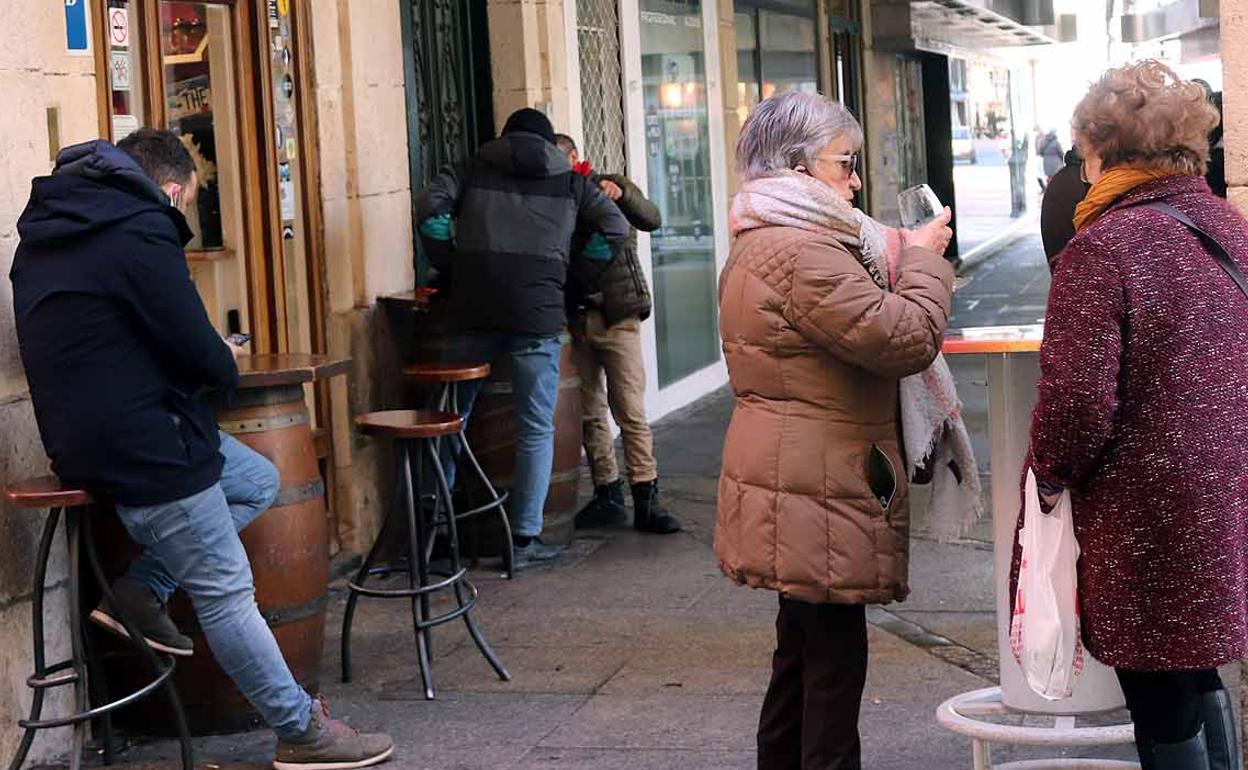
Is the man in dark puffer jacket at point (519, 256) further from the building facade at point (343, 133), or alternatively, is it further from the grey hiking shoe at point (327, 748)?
the grey hiking shoe at point (327, 748)

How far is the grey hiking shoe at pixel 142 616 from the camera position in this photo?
16.1ft

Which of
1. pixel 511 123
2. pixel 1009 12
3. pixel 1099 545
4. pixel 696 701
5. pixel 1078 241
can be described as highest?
pixel 1009 12

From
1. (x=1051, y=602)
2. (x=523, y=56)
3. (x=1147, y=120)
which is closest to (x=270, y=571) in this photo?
(x=1051, y=602)

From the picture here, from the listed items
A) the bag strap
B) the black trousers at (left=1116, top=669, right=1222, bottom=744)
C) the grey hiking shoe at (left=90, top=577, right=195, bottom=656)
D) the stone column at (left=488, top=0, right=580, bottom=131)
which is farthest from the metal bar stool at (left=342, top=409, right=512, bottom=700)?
the stone column at (left=488, top=0, right=580, bottom=131)

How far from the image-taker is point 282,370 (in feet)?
17.4

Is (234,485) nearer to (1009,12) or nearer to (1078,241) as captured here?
(1078,241)

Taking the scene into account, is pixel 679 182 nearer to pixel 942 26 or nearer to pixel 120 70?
pixel 120 70

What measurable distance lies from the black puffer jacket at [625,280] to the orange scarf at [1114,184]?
4264mm

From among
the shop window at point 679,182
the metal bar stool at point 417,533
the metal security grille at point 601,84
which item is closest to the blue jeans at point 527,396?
the metal bar stool at point 417,533

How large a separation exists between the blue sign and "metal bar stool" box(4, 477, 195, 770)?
1.49 meters

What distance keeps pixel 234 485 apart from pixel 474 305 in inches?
94.3

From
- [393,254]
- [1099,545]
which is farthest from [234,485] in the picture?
[393,254]

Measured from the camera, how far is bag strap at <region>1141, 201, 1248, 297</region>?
3527 mm

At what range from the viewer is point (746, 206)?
411 cm
